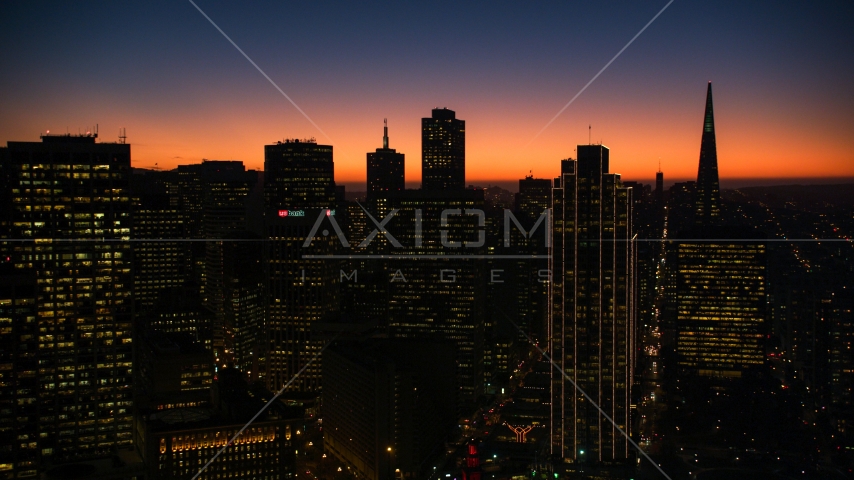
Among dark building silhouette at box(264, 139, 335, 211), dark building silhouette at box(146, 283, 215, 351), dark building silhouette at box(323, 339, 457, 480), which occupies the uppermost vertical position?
dark building silhouette at box(264, 139, 335, 211)

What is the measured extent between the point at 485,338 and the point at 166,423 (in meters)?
17.4

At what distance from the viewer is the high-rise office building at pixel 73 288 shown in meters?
17.7

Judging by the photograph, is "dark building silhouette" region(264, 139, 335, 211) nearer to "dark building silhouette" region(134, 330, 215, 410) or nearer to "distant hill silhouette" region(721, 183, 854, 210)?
"dark building silhouette" region(134, 330, 215, 410)

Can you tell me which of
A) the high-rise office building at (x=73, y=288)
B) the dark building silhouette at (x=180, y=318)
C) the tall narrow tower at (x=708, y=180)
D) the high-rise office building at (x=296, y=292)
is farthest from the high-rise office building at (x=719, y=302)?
the dark building silhouette at (x=180, y=318)

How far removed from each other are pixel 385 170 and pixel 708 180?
2261cm

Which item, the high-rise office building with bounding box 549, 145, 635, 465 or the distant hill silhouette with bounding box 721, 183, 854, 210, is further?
the high-rise office building with bounding box 549, 145, 635, 465

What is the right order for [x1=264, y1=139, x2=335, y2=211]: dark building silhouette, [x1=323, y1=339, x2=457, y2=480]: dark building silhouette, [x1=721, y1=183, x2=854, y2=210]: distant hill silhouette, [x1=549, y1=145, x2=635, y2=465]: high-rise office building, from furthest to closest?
[x1=264, y1=139, x2=335, y2=211]: dark building silhouette
[x1=323, y1=339, x2=457, y2=480]: dark building silhouette
[x1=549, y1=145, x2=635, y2=465]: high-rise office building
[x1=721, y1=183, x2=854, y2=210]: distant hill silhouette

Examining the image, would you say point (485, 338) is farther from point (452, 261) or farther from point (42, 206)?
point (42, 206)

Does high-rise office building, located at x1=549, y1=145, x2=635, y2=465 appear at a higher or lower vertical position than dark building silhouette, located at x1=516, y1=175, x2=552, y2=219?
lower

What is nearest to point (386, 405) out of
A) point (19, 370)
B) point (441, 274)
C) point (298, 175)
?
point (19, 370)

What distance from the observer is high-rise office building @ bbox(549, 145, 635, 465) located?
18.8 meters

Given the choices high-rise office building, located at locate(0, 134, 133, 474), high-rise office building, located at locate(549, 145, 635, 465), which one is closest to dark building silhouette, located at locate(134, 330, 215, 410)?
high-rise office building, located at locate(0, 134, 133, 474)

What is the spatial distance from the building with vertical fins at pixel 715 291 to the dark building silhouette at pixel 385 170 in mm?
19152

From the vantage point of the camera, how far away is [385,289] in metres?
32.5
